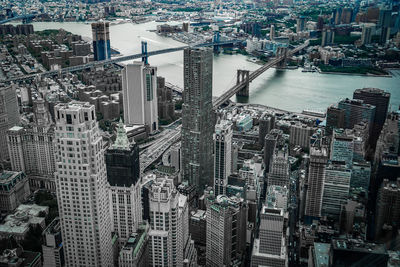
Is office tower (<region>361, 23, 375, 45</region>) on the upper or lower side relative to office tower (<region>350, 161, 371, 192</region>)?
upper

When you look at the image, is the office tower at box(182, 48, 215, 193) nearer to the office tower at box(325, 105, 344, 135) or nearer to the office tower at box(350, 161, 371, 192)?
the office tower at box(350, 161, 371, 192)

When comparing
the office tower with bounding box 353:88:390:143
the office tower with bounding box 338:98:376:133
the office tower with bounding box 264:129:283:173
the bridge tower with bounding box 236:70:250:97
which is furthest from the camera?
the bridge tower with bounding box 236:70:250:97

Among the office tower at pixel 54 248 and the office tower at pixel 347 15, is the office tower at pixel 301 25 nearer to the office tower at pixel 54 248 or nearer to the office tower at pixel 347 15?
the office tower at pixel 347 15

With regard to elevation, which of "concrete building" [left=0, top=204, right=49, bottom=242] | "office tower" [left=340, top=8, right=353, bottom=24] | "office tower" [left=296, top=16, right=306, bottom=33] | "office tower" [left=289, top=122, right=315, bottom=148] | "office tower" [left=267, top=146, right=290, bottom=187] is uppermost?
"office tower" [left=340, top=8, right=353, bottom=24]

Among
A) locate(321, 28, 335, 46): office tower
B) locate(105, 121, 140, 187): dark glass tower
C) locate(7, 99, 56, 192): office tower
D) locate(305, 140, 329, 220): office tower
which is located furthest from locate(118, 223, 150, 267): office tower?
locate(321, 28, 335, 46): office tower

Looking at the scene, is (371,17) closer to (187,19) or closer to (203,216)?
(187,19)

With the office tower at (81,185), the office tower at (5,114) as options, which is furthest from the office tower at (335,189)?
the office tower at (5,114)

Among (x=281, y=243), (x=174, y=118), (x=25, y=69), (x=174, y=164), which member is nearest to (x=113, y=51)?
(x=25, y=69)

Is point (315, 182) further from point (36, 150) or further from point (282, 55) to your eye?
point (282, 55)
